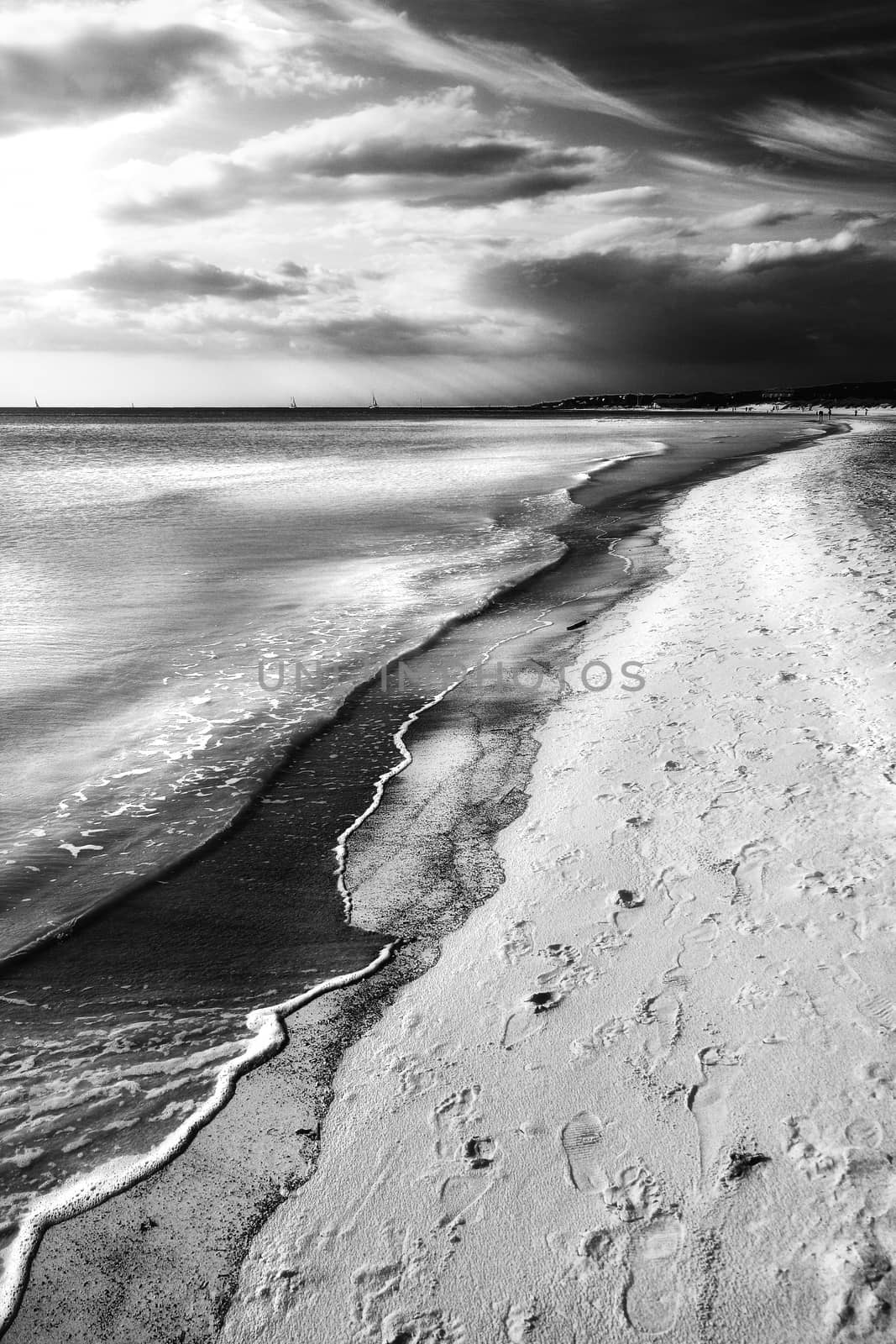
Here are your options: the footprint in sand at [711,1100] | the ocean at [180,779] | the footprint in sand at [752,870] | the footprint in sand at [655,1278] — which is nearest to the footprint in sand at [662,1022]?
the footprint in sand at [711,1100]

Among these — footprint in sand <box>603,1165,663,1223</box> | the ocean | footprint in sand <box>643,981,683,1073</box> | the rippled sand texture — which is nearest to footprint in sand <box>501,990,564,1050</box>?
the rippled sand texture

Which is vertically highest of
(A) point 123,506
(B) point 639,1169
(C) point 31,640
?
(A) point 123,506

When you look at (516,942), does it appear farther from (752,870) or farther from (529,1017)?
(752,870)

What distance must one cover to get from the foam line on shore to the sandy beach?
70 mm

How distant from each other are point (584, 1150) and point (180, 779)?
183 inches

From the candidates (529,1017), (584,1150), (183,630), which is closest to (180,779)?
(529,1017)

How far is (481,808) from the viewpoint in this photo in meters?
5.82

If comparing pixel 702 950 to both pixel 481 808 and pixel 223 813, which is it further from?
pixel 223 813

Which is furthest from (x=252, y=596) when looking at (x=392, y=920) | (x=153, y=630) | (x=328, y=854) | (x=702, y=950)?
(x=702, y=950)

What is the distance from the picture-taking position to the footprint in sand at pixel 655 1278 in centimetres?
243

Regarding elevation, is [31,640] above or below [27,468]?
A: below

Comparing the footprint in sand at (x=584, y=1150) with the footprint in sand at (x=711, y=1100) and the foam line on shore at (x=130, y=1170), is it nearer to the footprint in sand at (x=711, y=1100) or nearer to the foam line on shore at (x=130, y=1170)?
the footprint in sand at (x=711, y=1100)

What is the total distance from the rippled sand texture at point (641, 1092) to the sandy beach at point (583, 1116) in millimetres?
10

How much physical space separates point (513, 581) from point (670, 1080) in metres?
10.7
